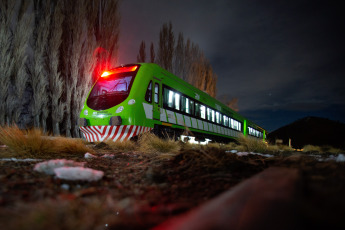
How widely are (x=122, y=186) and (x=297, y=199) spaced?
39.8 inches

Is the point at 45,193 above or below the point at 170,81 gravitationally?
below

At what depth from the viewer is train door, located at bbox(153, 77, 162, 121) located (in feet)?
22.6

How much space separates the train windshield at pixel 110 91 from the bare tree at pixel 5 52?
5.24 m

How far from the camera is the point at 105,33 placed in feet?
45.8

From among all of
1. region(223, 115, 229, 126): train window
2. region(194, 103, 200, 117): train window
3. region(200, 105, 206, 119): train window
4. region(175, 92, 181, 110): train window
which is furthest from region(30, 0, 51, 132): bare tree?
region(223, 115, 229, 126): train window

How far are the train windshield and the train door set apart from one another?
923mm

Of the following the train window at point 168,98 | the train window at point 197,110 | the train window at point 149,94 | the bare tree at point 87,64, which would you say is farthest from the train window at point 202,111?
the bare tree at point 87,64

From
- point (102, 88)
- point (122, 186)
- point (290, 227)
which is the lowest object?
point (122, 186)

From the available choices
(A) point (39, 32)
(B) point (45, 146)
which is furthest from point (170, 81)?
(A) point (39, 32)

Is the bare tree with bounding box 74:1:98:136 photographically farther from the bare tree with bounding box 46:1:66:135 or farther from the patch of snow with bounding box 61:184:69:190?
the patch of snow with bounding box 61:184:69:190

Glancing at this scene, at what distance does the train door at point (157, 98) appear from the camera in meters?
6.90

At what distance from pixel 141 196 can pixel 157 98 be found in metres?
6.12

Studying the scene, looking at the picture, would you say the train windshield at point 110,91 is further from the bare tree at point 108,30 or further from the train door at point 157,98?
the bare tree at point 108,30

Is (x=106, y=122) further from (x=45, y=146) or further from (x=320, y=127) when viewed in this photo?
(x=320, y=127)
